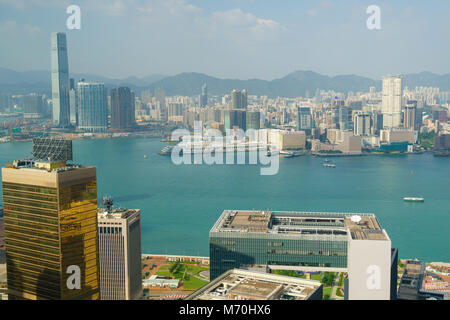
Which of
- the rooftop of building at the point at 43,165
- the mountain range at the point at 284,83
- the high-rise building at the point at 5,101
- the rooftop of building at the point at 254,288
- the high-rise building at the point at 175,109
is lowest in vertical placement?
the rooftop of building at the point at 254,288

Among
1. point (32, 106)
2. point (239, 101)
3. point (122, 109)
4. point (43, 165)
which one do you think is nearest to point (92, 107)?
point (122, 109)

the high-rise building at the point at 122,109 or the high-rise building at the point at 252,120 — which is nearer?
the high-rise building at the point at 252,120

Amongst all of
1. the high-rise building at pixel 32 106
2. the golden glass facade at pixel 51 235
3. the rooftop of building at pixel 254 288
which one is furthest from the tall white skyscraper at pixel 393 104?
the golden glass facade at pixel 51 235

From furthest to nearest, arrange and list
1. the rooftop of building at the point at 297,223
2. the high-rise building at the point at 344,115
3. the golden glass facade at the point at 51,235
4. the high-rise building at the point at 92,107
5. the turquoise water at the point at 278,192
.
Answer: the high-rise building at the point at 92,107
the high-rise building at the point at 344,115
the turquoise water at the point at 278,192
the rooftop of building at the point at 297,223
the golden glass facade at the point at 51,235

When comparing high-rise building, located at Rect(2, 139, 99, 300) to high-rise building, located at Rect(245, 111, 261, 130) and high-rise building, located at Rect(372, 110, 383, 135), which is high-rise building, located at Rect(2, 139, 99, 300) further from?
high-rise building, located at Rect(372, 110, 383, 135)

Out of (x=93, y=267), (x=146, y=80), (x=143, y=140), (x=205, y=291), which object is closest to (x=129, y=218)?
(x=93, y=267)

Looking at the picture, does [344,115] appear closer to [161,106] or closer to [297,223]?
[161,106]

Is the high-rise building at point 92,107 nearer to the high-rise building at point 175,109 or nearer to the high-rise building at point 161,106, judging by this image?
the high-rise building at point 161,106
